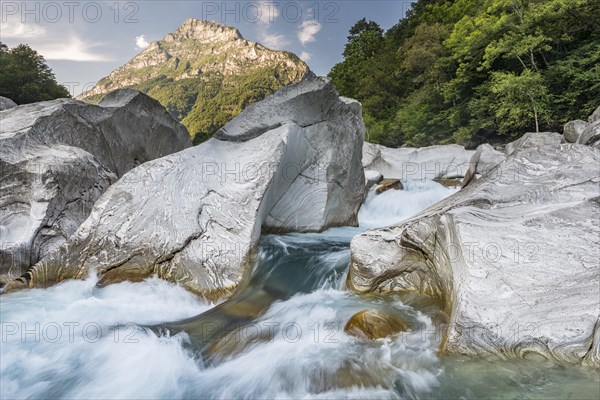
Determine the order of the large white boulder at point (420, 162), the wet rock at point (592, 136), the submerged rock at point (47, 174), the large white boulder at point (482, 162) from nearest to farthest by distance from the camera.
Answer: the submerged rock at point (47, 174), the wet rock at point (592, 136), the large white boulder at point (482, 162), the large white boulder at point (420, 162)

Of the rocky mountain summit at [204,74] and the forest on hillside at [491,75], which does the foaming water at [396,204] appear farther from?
the rocky mountain summit at [204,74]

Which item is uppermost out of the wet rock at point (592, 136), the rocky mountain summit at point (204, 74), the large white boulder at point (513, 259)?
the rocky mountain summit at point (204, 74)

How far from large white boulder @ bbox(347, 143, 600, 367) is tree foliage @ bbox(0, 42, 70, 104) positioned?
2827 cm

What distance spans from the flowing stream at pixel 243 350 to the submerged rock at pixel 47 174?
3.36ft

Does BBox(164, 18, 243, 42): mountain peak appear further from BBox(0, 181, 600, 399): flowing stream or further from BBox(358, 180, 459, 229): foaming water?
BBox(0, 181, 600, 399): flowing stream

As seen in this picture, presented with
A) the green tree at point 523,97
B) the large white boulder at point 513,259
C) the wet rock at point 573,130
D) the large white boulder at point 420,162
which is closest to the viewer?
the large white boulder at point 513,259

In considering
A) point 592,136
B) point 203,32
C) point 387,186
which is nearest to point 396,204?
point 387,186

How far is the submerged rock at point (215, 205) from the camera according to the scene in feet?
16.4

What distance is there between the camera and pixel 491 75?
2033 centimetres

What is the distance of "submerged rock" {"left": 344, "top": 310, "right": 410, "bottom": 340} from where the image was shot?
3395mm

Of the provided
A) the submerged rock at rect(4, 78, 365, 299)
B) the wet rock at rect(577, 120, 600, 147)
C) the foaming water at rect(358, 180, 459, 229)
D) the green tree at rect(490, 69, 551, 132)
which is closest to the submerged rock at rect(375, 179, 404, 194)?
→ the foaming water at rect(358, 180, 459, 229)

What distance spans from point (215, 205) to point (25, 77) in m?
26.5

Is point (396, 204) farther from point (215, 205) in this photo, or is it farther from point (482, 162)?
point (215, 205)

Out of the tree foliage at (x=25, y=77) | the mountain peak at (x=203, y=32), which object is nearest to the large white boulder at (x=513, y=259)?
the tree foliage at (x=25, y=77)
